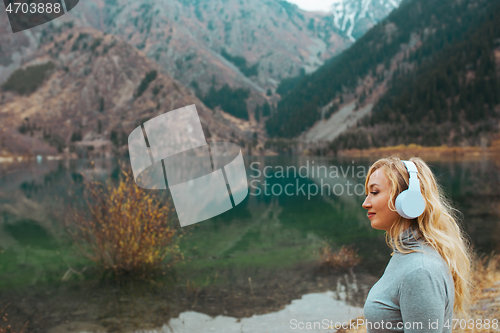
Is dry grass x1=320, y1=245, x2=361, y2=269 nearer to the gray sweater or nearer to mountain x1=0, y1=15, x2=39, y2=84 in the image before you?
the gray sweater

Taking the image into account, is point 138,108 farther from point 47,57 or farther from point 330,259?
point 330,259

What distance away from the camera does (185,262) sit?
11320 mm

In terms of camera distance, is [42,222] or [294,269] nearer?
[294,269]

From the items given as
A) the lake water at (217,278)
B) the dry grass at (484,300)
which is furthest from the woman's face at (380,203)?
the dry grass at (484,300)

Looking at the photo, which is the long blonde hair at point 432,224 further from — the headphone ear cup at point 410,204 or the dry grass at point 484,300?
the dry grass at point 484,300

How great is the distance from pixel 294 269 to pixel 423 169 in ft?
31.4

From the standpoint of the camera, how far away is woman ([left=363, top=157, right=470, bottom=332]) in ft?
5.08

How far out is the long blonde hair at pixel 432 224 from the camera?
67.2 inches

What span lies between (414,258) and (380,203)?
32 cm

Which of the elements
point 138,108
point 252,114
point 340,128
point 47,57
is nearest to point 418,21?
point 340,128

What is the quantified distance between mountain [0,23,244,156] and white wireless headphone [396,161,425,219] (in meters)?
113

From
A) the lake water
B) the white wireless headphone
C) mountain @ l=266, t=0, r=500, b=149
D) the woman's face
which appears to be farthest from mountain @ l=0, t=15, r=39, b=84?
the white wireless headphone

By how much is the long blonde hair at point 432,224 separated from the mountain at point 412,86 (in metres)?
89.9

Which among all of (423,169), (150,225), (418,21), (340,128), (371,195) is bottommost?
(340,128)
